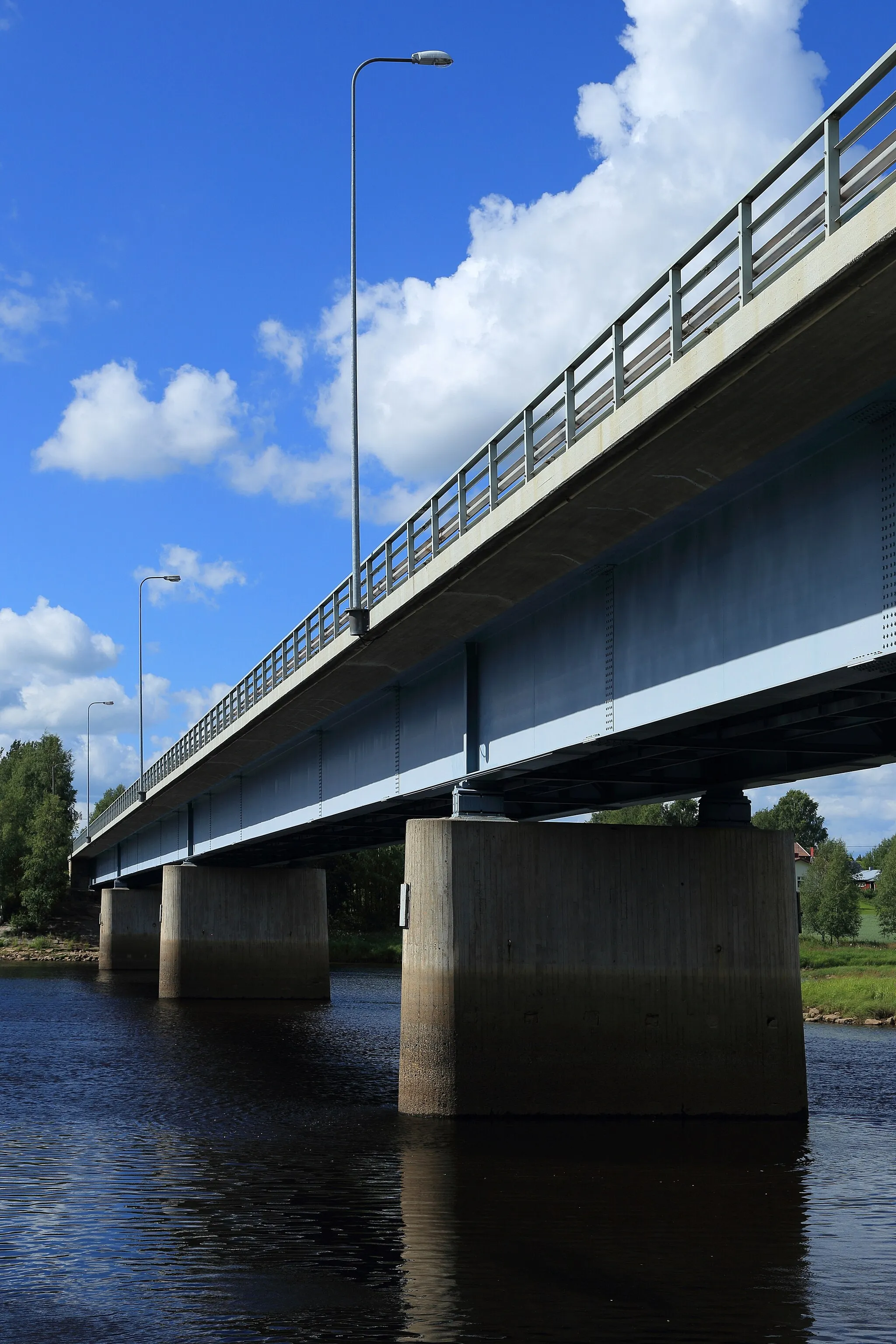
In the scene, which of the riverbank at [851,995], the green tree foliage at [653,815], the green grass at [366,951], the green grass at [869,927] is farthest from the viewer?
the green tree foliage at [653,815]

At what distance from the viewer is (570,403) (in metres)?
21.8

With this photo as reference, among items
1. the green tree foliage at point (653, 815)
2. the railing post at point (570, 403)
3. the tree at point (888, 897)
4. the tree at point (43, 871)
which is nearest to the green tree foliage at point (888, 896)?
the tree at point (888, 897)

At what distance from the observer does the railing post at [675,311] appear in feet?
59.0

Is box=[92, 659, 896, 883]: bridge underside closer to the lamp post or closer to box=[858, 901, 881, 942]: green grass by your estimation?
the lamp post

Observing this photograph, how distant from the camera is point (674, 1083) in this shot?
28.4 m

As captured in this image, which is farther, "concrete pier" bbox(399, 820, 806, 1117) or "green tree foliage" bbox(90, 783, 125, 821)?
"green tree foliage" bbox(90, 783, 125, 821)

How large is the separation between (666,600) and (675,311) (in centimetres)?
519

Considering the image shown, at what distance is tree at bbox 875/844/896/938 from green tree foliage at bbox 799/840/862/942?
2.09 meters

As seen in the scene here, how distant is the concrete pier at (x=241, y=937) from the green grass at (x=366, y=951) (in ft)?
132

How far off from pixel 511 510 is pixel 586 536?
124 centimetres

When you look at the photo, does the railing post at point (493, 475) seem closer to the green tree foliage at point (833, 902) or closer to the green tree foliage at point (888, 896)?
the green tree foliage at point (833, 902)

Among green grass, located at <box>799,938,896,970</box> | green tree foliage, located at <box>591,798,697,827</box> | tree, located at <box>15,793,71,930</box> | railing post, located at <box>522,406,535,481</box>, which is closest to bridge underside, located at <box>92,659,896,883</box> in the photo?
railing post, located at <box>522,406,535,481</box>

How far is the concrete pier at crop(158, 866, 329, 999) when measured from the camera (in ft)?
217

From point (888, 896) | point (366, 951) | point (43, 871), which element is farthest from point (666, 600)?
point (43, 871)
